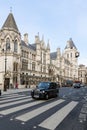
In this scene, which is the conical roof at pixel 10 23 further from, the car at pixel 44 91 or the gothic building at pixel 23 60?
the car at pixel 44 91

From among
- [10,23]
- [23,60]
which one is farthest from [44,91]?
[23,60]

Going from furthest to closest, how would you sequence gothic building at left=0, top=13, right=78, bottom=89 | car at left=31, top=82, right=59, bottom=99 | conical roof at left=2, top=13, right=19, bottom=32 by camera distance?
conical roof at left=2, top=13, right=19, bottom=32 < gothic building at left=0, top=13, right=78, bottom=89 < car at left=31, top=82, right=59, bottom=99

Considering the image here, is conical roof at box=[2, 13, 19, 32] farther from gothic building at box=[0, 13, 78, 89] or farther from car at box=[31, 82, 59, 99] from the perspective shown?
car at box=[31, 82, 59, 99]

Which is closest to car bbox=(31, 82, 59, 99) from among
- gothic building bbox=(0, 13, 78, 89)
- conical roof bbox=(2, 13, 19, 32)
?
gothic building bbox=(0, 13, 78, 89)

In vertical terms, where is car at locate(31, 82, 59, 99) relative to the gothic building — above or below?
below

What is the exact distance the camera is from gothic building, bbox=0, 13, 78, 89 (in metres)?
61.2

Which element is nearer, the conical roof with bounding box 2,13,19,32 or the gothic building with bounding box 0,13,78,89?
the gothic building with bounding box 0,13,78,89

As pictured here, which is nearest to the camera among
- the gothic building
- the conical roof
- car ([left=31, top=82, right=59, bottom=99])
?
car ([left=31, top=82, right=59, bottom=99])

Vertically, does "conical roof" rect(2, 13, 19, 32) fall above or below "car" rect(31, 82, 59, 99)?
above

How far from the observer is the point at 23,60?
69.8 meters

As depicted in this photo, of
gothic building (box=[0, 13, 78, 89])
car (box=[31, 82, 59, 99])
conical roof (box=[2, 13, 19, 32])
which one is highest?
conical roof (box=[2, 13, 19, 32])

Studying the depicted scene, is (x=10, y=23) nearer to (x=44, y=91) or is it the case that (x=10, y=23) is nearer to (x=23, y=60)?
(x=23, y=60)

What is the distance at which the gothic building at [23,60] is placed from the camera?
61219mm

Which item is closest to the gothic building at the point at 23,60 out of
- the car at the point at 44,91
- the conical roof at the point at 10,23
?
the conical roof at the point at 10,23
